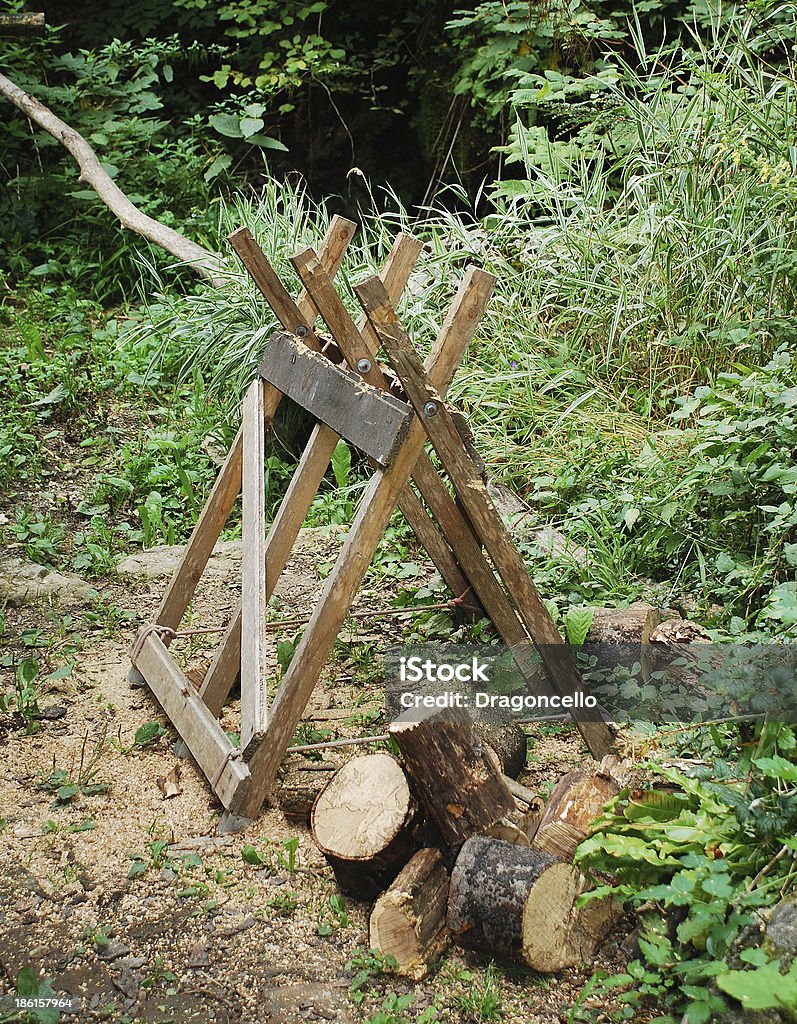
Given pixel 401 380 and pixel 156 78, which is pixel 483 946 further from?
pixel 156 78

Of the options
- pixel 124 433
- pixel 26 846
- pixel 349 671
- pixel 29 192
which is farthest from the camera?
pixel 29 192

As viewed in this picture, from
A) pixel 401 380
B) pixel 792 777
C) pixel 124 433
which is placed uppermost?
pixel 401 380

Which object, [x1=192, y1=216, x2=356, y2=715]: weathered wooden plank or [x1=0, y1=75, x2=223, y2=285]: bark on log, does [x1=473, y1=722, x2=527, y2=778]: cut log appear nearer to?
[x1=192, y1=216, x2=356, y2=715]: weathered wooden plank

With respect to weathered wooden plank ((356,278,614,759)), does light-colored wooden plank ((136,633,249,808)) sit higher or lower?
lower

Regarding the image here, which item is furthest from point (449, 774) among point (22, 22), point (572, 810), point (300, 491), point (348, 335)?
point (22, 22)

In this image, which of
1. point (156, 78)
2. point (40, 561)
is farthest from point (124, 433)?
point (156, 78)

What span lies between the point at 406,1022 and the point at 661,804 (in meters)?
0.73

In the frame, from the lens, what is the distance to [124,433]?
5711 mm

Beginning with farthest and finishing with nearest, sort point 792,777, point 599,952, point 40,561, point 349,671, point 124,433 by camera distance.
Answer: point 124,433 → point 40,561 → point 349,671 → point 599,952 → point 792,777

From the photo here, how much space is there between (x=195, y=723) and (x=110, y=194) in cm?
551

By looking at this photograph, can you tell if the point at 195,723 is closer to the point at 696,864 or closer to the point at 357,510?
the point at 357,510

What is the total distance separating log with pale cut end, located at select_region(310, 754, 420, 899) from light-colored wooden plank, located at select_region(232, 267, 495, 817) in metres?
0.23

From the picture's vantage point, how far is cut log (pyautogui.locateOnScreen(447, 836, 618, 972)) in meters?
2.20

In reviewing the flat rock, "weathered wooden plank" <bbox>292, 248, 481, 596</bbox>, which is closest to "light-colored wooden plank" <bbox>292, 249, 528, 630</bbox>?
"weathered wooden plank" <bbox>292, 248, 481, 596</bbox>
